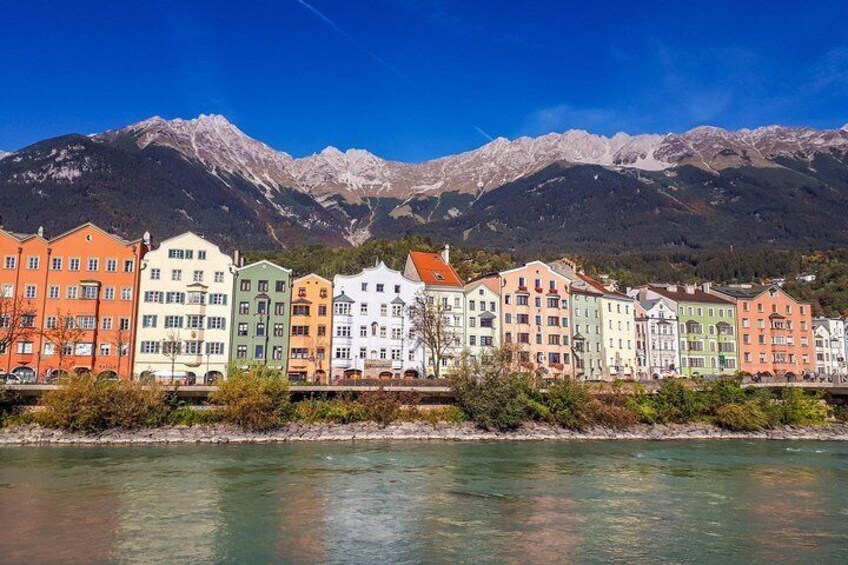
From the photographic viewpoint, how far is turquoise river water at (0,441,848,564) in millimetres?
22750

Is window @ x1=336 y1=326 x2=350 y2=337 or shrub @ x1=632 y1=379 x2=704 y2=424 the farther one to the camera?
window @ x1=336 y1=326 x2=350 y2=337

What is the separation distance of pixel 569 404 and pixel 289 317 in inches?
1255

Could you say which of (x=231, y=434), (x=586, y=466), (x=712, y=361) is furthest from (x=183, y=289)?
(x=712, y=361)

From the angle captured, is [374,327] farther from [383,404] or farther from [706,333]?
[706,333]

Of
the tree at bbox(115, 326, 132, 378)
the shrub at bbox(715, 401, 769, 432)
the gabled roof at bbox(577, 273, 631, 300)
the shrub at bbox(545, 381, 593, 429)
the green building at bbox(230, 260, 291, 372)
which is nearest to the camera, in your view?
the shrub at bbox(545, 381, 593, 429)

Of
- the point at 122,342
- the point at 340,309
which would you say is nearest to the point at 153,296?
the point at 122,342

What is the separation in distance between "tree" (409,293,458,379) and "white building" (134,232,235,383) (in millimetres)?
20490

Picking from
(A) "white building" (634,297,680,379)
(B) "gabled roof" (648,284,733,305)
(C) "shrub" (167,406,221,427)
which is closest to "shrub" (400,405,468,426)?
(C) "shrub" (167,406,221,427)

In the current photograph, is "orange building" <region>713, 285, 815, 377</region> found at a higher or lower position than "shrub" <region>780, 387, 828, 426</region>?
higher

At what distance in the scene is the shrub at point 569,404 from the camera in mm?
59812

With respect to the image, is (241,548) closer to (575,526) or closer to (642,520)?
(575,526)

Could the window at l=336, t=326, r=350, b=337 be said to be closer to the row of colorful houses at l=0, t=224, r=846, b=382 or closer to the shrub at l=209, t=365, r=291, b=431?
the row of colorful houses at l=0, t=224, r=846, b=382

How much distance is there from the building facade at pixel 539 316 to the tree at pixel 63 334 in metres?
46.3

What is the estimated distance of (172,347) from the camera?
2751 inches
